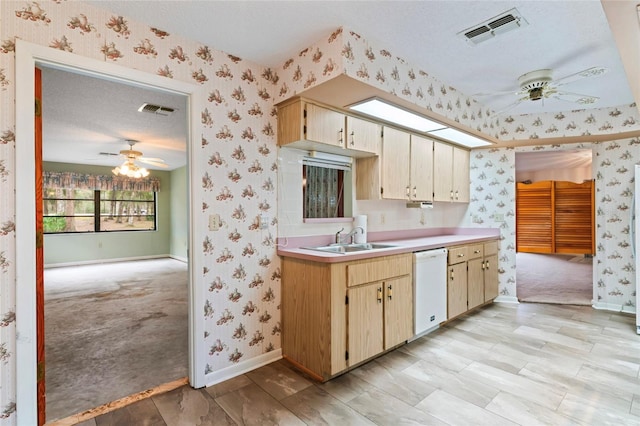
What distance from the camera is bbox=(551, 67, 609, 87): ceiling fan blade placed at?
2.30 meters

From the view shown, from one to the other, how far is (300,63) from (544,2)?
156cm

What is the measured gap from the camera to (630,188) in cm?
394

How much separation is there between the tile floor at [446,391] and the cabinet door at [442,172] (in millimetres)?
1718

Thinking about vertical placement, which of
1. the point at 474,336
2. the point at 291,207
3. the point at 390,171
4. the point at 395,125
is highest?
the point at 395,125

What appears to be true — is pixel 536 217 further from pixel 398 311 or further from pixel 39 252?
pixel 39 252

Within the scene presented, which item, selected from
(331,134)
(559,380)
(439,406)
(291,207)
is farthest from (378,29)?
(559,380)

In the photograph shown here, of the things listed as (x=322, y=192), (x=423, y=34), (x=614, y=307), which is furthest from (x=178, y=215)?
(x=614, y=307)

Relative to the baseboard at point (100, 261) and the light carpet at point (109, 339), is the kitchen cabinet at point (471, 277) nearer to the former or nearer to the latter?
the light carpet at point (109, 339)

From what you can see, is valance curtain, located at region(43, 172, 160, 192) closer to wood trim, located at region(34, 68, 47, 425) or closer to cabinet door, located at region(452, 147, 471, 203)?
wood trim, located at region(34, 68, 47, 425)

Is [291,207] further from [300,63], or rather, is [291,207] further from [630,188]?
[630,188]

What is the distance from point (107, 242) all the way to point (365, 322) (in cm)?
794

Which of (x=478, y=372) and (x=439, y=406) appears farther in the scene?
(x=478, y=372)

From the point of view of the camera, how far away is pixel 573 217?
318 inches

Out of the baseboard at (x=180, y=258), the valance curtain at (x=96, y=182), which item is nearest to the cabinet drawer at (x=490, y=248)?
the baseboard at (x=180, y=258)
